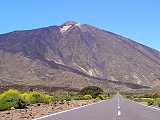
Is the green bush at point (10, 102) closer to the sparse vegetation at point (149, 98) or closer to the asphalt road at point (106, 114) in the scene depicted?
the asphalt road at point (106, 114)

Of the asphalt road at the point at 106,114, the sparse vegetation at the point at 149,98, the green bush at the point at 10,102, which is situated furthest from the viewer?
the sparse vegetation at the point at 149,98

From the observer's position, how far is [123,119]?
21672mm

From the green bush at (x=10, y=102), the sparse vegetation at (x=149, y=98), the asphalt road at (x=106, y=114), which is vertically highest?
the sparse vegetation at (x=149, y=98)

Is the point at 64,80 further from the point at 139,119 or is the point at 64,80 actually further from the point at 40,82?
the point at 139,119

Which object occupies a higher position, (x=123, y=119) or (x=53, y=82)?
(x=53, y=82)

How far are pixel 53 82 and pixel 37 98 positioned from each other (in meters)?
151

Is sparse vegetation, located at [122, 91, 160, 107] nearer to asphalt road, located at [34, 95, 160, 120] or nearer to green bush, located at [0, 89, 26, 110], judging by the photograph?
green bush, located at [0, 89, 26, 110]

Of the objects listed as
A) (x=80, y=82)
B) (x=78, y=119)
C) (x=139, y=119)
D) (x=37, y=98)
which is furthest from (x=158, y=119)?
(x=80, y=82)

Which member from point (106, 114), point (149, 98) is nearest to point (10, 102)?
point (106, 114)

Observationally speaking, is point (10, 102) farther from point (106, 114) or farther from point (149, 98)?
point (149, 98)

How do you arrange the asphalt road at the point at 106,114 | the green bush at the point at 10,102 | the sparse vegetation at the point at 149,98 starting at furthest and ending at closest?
the sparse vegetation at the point at 149,98 → the green bush at the point at 10,102 → the asphalt road at the point at 106,114

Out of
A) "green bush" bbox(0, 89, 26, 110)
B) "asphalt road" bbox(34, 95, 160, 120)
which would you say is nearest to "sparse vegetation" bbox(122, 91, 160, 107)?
"green bush" bbox(0, 89, 26, 110)

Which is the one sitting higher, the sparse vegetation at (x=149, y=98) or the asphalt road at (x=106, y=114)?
the sparse vegetation at (x=149, y=98)

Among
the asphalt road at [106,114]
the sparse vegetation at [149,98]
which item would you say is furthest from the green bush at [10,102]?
the sparse vegetation at [149,98]
